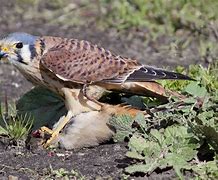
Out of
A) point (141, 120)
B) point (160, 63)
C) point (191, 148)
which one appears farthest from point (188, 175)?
point (160, 63)

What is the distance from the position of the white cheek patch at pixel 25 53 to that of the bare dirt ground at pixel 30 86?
675 mm

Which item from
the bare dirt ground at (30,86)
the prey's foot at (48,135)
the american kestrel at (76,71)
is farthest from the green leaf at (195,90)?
the prey's foot at (48,135)

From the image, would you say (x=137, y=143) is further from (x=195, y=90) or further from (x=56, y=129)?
(x=56, y=129)

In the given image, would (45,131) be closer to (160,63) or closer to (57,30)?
(160,63)

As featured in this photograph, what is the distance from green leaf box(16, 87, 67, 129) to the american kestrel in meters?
0.23

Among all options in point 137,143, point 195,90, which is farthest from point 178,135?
point 195,90

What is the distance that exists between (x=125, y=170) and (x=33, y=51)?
58.2 inches

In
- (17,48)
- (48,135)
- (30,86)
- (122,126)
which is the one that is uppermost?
(17,48)

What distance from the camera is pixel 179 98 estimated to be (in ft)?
18.5

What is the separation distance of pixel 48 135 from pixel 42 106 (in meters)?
0.37

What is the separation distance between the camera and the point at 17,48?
5.93 metres

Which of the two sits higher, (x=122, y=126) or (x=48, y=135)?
(x=122, y=126)

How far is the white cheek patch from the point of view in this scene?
590cm

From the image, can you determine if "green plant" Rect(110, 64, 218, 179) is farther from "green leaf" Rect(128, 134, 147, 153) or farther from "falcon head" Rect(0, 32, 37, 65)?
"falcon head" Rect(0, 32, 37, 65)
